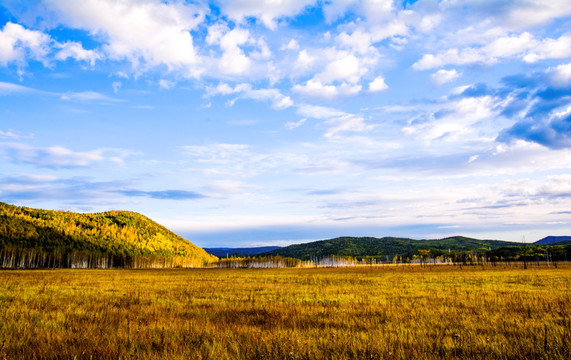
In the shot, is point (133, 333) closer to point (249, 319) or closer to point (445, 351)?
point (249, 319)

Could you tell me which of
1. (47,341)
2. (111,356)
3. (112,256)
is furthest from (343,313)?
(112,256)

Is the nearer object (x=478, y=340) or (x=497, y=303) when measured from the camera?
(x=478, y=340)

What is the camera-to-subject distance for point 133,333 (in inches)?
353

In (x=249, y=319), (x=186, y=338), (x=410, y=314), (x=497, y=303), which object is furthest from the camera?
(x=497, y=303)

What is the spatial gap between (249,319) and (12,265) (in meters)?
164

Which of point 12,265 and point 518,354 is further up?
point 518,354

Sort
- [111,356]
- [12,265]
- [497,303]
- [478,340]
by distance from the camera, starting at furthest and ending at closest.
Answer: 1. [12,265]
2. [497,303]
3. [478,340]
4. [111,356]

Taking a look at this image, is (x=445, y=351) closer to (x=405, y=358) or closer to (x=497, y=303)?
(x=405, y=358)

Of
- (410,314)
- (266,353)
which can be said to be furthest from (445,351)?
(410,314)

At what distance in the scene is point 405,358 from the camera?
252 inches

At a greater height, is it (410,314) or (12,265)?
(410,314)

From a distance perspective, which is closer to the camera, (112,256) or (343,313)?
(343,313)

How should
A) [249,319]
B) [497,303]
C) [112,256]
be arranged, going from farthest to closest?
[112,256]
[497,303]
[249,319]

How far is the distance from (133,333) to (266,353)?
14.3ft
